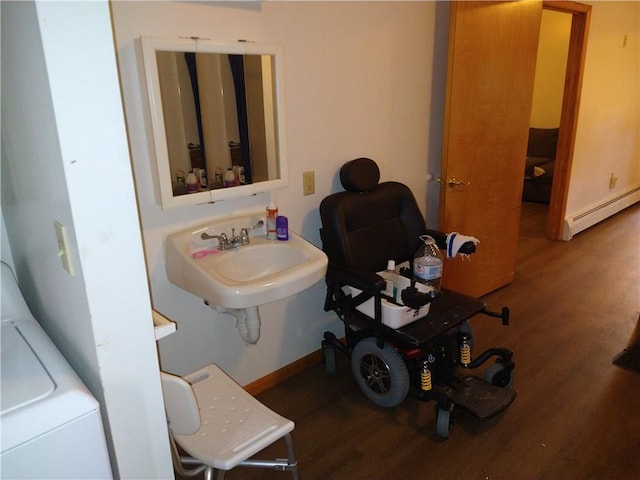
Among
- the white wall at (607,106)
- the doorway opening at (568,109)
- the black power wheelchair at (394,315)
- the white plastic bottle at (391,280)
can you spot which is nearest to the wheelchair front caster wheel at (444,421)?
the black power wheelchair at (394,315)

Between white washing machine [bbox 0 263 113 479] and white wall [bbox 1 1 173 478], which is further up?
white wall [bbox 1 1 173 478]

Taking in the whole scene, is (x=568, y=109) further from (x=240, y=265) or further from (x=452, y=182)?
(x=240, y=265)

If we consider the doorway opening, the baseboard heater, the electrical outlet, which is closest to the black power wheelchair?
the electrical outlet

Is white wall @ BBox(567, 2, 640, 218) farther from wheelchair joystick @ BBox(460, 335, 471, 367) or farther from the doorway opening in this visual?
wheelchair joystick @ BBox(460, 335, 471, 367)

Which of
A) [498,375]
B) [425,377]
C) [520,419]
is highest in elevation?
[425,377]

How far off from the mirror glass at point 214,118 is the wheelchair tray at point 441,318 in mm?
837

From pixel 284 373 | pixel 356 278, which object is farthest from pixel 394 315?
pixel 284 373

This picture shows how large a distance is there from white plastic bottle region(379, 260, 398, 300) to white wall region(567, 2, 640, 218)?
112 inches

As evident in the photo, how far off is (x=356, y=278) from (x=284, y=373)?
77 centimetres

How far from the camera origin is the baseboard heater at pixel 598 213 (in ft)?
13.7

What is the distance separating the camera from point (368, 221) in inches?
85.9

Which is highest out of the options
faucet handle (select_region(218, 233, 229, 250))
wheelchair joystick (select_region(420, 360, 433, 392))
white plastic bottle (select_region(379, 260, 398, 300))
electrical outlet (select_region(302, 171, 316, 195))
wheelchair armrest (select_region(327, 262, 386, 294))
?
electrical outlet (select_region(302, 171, 316, 195))

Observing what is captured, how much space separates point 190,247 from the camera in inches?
68.8

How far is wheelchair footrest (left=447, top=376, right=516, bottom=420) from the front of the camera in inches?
75.5
